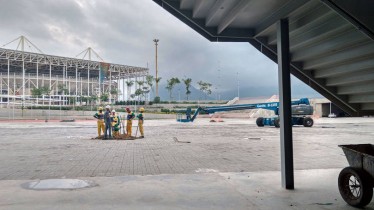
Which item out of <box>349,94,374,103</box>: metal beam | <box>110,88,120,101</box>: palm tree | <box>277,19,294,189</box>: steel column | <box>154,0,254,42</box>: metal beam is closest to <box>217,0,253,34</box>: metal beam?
<box>154,0,254,42</box>: metal beam

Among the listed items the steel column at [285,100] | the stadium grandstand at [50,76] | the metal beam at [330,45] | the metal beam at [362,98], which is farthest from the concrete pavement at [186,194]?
the stadium grandstand at [50,76]

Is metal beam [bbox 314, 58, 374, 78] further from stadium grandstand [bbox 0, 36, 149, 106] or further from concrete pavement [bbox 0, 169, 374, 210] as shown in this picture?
stadium grandstand [bbox 0, 36, 149, 106]

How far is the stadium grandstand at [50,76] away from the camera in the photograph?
94.2m

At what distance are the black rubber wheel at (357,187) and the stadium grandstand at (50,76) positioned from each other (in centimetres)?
8816

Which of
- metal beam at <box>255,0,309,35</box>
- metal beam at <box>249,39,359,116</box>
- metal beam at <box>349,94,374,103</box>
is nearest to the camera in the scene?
metal beam at <box>255,0,309,35</box>

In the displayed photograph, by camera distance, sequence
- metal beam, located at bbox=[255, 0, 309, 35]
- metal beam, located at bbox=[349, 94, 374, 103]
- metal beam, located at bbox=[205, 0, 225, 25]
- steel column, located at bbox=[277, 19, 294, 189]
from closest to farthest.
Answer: metal beam, located at bbox=[255, 0, 309, 35], metal beam, located at bbox=[349, 94, 374, 103], metal beam, located at bbox=[205, 0, 225, 25], steel column, located at bbox=[277, 19, 294, 189]

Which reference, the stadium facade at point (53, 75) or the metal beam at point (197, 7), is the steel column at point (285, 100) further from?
the stadium facade at point (53, 75)

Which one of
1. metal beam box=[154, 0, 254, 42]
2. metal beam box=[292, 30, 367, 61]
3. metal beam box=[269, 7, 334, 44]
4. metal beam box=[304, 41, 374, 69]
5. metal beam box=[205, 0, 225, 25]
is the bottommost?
metal beam box=[304, 41, 374, 69]

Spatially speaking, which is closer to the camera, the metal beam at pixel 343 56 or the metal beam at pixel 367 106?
the metal beam at pixel 343 56

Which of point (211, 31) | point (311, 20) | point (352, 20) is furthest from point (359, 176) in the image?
point (211, 31)

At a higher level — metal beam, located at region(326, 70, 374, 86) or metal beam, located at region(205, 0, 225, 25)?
metal beam, located at region(205, 0, 225, 25)

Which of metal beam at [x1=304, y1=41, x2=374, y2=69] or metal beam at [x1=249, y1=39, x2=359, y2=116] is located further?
metal beam at [x1=249, y1=39, x2=359, y2=116]

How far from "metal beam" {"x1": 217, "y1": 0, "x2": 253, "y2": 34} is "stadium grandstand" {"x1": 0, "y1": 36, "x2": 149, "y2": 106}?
86.0 metres

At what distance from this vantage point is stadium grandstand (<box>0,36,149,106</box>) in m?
94.2
